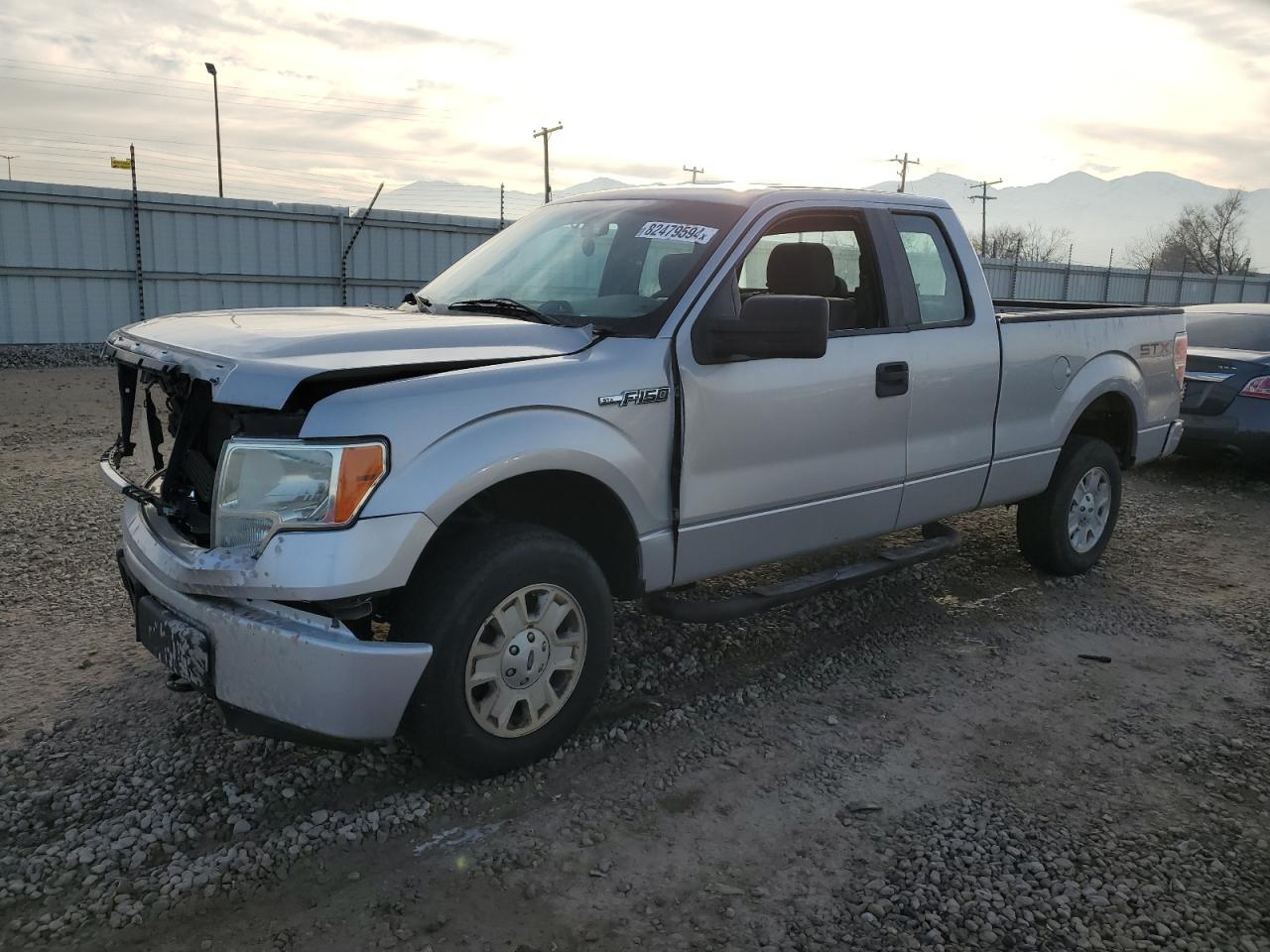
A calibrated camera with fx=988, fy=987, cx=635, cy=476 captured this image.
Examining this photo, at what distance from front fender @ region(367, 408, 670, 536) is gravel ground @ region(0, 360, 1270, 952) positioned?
95 centimetres

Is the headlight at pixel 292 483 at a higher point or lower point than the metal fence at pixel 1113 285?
lower

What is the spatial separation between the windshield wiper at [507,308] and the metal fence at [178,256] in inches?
536

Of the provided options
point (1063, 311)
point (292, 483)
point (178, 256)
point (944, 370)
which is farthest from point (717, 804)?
point (178, 256)

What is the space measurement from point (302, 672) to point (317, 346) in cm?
97

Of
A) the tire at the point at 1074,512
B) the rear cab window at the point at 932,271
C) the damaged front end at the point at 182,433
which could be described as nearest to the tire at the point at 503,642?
the damaged front end at the point at 182,433

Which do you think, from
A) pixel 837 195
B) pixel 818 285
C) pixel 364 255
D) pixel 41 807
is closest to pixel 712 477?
pixel 818 285

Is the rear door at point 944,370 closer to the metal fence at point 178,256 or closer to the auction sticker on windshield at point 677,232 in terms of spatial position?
the auction sticker on windshield at point 677,232

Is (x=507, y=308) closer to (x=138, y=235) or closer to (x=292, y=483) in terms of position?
(x=292, y=483)

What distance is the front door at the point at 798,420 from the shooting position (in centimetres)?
363

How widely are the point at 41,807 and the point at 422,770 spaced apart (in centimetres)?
115

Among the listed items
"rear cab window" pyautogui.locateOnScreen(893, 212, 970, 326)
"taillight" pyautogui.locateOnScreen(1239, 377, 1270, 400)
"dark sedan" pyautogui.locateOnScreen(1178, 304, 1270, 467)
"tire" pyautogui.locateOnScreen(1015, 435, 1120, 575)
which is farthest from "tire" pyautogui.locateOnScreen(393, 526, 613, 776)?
"taillight" pyautogui.locateOnScreen(1239, 377, 1270, 400)

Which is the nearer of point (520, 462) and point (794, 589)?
point (520, 462)

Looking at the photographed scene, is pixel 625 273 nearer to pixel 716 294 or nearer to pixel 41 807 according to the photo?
pixel 716 294

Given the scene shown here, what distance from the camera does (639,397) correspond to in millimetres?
3383
